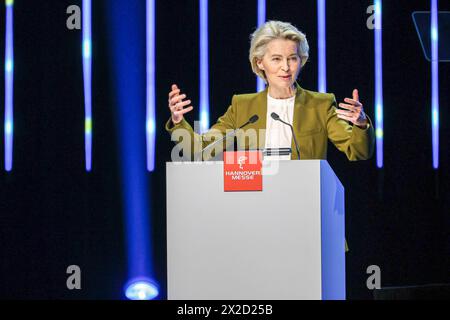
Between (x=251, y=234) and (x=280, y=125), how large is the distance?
1.34m

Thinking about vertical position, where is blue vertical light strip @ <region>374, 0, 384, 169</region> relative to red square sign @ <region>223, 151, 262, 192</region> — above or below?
above

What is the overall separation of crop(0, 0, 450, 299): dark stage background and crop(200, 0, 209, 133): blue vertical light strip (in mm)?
37

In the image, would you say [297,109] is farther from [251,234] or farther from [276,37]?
[251,234]

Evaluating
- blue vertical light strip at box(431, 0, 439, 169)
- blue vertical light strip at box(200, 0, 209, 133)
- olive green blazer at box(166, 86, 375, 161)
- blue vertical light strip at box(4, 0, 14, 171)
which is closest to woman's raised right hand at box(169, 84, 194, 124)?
olive green blazer at box(166, 86, 375, 161)

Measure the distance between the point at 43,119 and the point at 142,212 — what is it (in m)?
0.86

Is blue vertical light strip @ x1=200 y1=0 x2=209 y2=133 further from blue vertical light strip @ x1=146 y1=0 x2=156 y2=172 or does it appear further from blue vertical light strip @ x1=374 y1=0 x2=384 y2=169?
blue vertical light strip @ x1=374 y1=0 x2=384 y2=169

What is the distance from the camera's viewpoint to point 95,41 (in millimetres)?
4531

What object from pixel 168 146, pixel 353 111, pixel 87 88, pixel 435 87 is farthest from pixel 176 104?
pixel 435 87

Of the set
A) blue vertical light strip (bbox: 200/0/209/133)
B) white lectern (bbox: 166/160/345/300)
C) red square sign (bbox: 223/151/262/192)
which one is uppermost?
blue vertical light strip (bbox: 200/0/209/133)

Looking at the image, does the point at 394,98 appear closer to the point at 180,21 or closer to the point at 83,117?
the point at 180,21

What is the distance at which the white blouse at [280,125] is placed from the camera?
3646 mm

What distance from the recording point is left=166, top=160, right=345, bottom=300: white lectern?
2.36 m
